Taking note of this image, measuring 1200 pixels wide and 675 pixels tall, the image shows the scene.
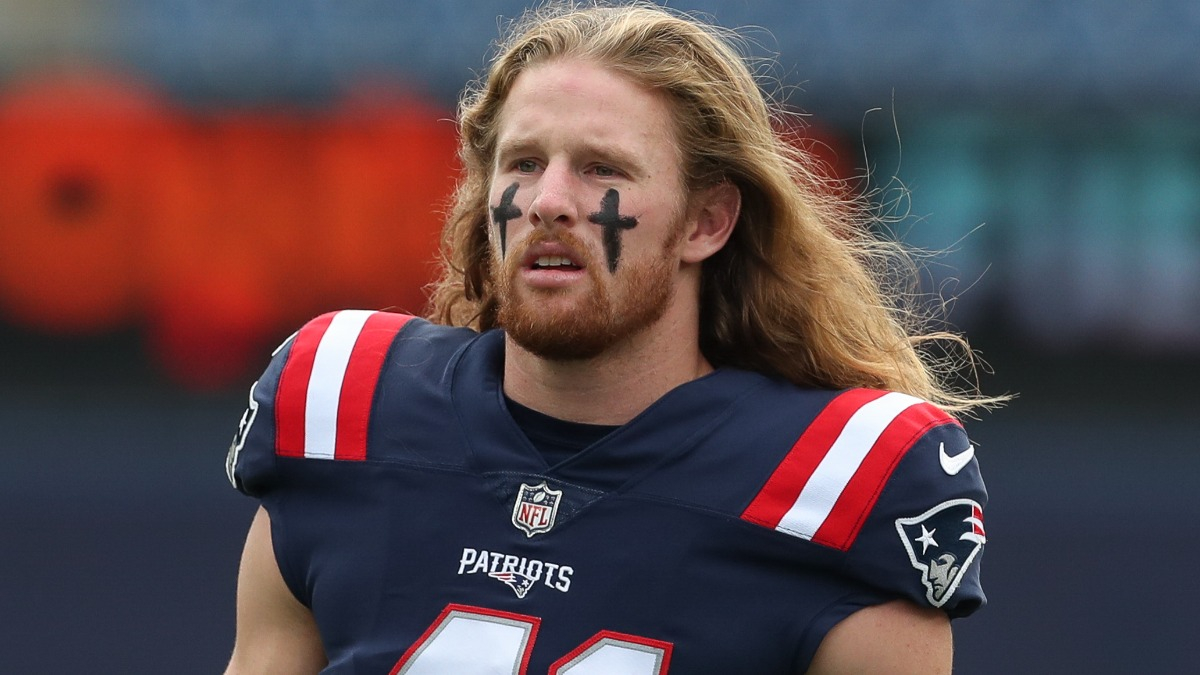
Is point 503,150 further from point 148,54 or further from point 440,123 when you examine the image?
point 148,54

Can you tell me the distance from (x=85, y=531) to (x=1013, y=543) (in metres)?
3.45

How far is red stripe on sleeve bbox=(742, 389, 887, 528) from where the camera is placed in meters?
2.29

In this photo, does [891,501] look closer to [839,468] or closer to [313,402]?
[839,468]

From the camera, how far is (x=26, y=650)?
21.5ft

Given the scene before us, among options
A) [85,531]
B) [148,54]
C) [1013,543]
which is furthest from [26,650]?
[1013,543]

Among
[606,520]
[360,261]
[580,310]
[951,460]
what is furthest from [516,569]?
[360,261]

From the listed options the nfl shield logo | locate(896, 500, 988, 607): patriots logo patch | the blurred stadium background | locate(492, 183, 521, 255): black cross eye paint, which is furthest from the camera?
the blurred stadium background

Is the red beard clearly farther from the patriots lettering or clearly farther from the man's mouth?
the patriots lettering

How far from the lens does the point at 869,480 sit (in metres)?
2.28

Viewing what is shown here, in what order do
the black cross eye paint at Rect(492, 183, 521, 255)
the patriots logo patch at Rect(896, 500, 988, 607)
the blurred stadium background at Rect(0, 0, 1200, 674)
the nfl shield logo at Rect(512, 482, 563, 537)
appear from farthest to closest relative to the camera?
1. the blurred stadium background at Rect(0, 0, 1200, 674)
2. the black cross eye paint at Rect(492, 183, 521, 255)
3. the nfl shield logo at Rect(512, 482, 563, 537)
4. the patriots logo patch at Rect(896, 500, 988, 607)

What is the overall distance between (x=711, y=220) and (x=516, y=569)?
606 mm

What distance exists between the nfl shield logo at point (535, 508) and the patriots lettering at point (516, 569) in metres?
0.04

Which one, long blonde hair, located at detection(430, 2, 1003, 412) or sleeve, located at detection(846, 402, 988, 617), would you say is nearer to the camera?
sleeve, located at detection(846, 402, 988, 617)

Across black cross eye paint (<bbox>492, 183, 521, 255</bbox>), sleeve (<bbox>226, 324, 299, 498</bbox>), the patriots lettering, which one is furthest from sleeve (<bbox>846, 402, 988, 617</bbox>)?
sleeve (<bbox>226, 324, 299, 498</bbox>)
